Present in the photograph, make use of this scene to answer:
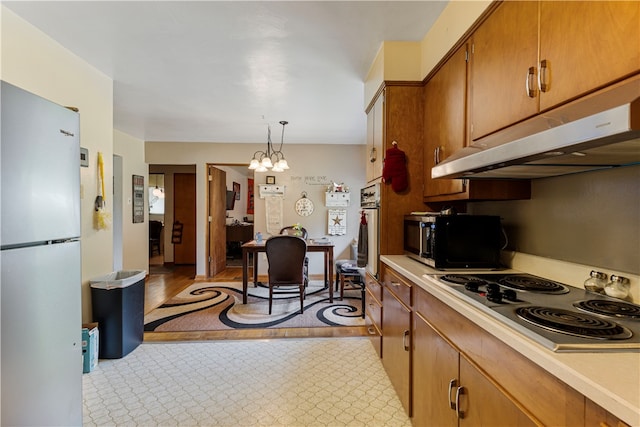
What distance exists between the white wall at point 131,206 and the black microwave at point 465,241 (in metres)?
4.73

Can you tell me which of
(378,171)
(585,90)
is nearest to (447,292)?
(585,90)

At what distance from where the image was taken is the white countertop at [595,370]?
21.0 inches

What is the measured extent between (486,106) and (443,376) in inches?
50.0

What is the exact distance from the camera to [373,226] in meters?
2.31

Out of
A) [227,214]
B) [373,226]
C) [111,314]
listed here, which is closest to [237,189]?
[227,214]

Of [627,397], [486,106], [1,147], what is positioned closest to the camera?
[627,397]

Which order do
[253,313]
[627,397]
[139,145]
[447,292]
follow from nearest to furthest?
[627,397]
[447,292]
[253,313]
[139,145]

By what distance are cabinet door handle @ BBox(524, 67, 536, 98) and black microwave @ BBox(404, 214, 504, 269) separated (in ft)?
2.35

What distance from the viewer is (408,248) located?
6.96 feet

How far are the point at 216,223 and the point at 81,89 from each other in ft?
10.7

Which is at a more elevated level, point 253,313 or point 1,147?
point 1,147

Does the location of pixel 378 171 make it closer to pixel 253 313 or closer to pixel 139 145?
pixel 253 313

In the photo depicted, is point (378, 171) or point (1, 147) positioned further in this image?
point (378, 171)

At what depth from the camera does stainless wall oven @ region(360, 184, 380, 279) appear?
2.21 metres
